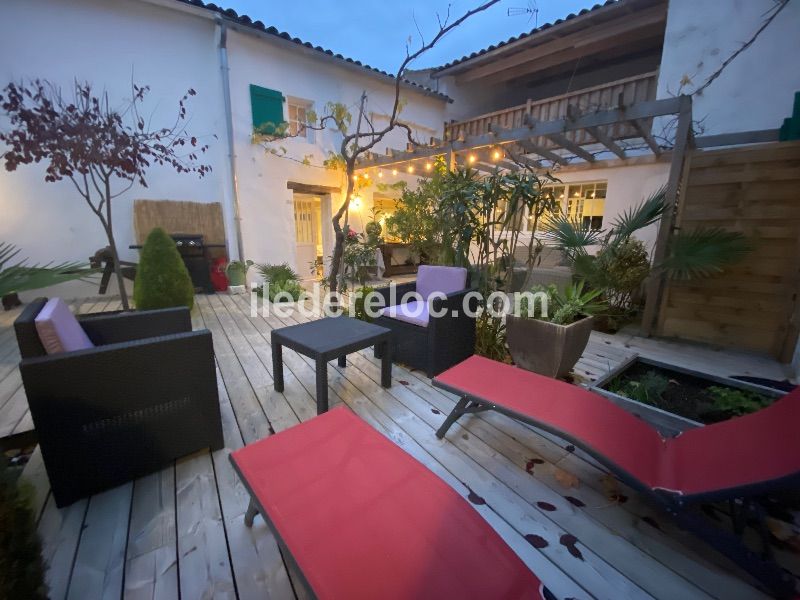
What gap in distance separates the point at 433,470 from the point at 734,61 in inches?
281

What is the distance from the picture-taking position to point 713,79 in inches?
193

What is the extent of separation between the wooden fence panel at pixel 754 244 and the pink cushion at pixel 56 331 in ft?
15.9

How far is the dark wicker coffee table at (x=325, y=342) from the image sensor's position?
6.64 ft

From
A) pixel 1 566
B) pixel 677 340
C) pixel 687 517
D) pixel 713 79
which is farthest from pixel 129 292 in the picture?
pixel 713 79

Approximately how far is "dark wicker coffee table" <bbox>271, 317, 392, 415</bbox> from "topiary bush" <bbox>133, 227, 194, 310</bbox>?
2255 millimetres

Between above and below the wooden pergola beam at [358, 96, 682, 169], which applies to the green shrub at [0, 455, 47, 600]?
below

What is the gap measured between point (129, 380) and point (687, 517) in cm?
226

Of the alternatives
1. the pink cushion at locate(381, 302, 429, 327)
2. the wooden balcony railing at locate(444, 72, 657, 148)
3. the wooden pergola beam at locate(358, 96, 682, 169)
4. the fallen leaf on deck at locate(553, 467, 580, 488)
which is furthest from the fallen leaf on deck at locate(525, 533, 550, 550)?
the wooden balcony railing at locate(444, 72, 657, 148)

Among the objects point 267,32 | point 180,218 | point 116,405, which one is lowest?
point 116,405

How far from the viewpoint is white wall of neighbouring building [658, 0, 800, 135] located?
447cm

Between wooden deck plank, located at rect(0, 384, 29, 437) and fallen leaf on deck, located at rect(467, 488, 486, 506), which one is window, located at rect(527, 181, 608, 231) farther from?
wooden deck plank, located at rect(0, 384, 29, 437)

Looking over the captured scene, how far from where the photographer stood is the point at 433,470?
1673 mm

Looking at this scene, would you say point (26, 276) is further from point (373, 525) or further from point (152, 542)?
point (373, 525)

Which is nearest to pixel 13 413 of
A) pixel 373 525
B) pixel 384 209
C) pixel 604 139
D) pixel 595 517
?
pixel 373 525
